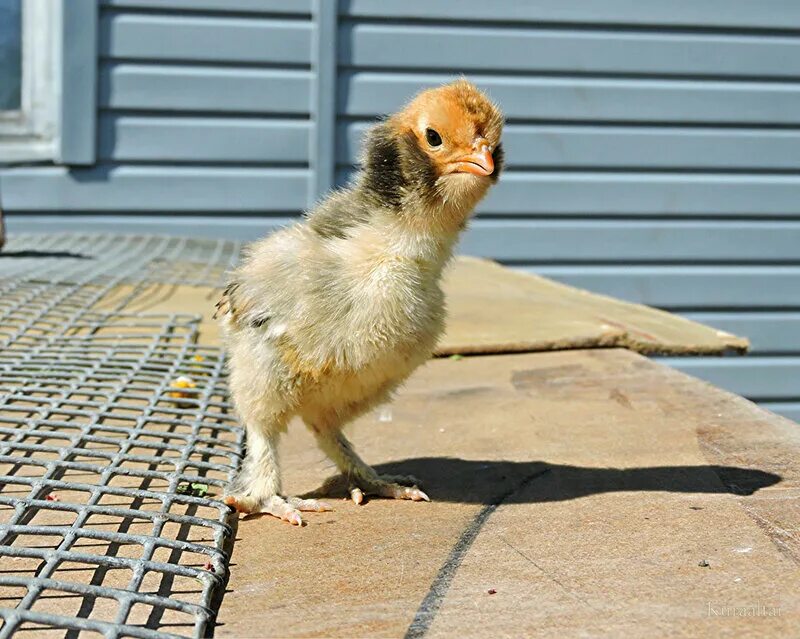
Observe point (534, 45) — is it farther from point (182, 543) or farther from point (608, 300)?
point (182, 543)

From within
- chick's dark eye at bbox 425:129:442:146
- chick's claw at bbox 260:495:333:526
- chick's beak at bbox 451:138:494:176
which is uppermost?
chick's dark eye at bbox 425:129:442:146

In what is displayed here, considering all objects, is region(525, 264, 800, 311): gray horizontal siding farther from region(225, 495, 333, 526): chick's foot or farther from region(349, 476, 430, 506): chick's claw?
region(225, 495, 333, 526): chick's foot

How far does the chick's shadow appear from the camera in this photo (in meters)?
3.13

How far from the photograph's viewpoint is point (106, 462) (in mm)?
3492

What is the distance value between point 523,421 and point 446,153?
1.38 m

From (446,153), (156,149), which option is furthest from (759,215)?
(446,153)

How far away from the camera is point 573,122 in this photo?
8336 mm

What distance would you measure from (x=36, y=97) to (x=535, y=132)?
148 inches

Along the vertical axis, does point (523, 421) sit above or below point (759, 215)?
below

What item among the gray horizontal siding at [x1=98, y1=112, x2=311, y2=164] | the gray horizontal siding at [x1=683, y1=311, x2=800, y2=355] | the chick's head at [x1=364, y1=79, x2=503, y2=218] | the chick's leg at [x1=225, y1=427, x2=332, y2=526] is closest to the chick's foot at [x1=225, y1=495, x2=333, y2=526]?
the chick's leg at [x1=225, y1=427, x2=332, y2=526]

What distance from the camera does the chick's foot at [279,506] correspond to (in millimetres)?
3012

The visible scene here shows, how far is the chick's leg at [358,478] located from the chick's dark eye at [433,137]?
0.97 m

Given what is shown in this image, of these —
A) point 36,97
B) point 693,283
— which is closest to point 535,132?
point 693,283

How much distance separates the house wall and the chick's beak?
16.7 feet
